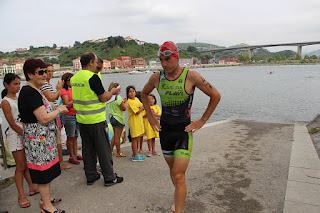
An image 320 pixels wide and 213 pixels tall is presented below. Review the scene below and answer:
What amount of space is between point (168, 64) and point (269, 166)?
11.3ft

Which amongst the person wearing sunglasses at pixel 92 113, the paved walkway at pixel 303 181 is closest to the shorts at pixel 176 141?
the person wearing sunglasses at pixel 92 113

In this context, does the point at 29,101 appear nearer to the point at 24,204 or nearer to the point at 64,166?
the point at 24,204

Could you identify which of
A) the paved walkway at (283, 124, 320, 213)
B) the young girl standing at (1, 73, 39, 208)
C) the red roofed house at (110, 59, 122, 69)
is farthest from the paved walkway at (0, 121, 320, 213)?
the red roofed house at (110, 59, 122, 69)

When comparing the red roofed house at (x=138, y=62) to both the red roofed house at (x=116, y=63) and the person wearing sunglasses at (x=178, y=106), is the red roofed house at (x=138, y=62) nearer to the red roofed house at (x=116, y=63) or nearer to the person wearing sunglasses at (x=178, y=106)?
the red roofed house at (x=116, y=63)

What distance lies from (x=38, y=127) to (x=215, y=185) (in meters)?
2.98

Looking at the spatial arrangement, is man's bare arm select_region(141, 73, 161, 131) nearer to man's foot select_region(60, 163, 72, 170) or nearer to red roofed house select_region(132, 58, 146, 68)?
man's foot select_region(60, 163, 72, 170)

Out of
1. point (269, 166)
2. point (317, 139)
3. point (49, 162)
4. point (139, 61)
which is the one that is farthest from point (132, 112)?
point (139, 61)

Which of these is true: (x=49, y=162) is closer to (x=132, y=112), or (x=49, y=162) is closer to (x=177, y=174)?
(x=177, y=174)

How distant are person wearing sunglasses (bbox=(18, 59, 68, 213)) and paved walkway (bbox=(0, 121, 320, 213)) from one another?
0.67 meters

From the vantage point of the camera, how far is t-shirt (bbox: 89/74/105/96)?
13.1 ft

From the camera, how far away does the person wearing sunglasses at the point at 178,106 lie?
127 inches

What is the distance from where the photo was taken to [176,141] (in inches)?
134

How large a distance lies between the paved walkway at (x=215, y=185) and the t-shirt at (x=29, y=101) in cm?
151

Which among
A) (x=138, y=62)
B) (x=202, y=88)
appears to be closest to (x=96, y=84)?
(x=202, y=88)
